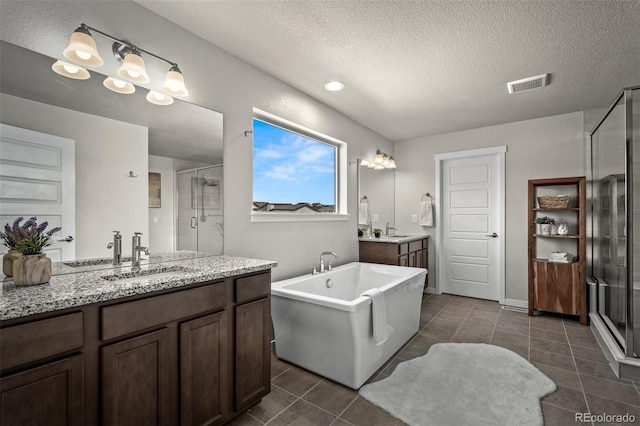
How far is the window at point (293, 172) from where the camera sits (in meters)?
2.83

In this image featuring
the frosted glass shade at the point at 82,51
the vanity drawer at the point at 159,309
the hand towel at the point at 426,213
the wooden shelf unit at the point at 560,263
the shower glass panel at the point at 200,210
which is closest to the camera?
the vanity drawer at the point at 159,309

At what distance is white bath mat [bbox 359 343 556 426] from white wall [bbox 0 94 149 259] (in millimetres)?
1902

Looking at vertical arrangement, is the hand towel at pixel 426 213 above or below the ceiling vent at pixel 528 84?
below

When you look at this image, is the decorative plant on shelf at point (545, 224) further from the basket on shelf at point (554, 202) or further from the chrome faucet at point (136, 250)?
the chrome faucet at point (136, 250)

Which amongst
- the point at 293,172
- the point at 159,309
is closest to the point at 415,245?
the point at 293,172

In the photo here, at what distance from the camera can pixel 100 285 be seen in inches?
51.6

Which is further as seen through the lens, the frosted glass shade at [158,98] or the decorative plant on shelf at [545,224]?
the decorative plant on shelf at [545,224]

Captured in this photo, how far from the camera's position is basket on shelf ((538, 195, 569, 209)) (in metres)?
3.62

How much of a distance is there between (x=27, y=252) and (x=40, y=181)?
→ 37cm

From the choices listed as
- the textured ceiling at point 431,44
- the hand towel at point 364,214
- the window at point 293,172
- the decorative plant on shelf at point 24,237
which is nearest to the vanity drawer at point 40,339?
the decorative plant on shelf at point 24,237

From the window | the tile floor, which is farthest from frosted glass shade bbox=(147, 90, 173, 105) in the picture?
the tile floor

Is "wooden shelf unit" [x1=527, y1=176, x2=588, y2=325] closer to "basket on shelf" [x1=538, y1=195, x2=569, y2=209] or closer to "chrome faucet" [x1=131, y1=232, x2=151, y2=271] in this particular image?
"basket on shelf" [x1=538, y1=195, x2=569, y2=209]

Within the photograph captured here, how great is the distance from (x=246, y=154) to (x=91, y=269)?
53.5 inches

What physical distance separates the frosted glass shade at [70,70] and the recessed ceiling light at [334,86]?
75.4 inches
